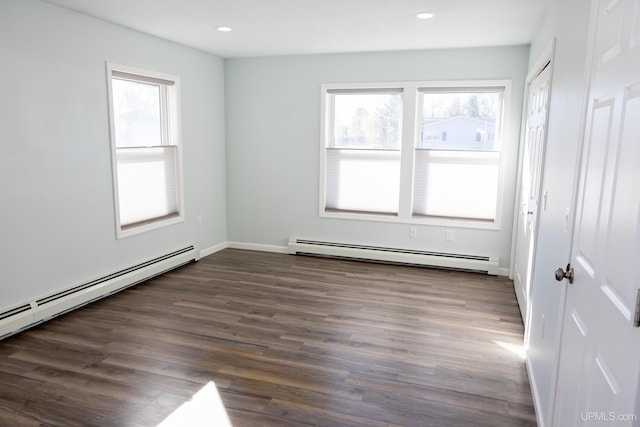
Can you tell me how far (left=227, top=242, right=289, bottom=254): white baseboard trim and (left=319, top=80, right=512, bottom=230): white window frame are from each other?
2.52 feet

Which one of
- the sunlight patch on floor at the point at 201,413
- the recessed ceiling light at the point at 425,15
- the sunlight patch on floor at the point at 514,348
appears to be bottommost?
the sunlight patch on floor at the point at 201,413

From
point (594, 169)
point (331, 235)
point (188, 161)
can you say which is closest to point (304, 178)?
point (331, 235)

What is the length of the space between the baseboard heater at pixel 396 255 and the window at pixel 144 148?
164 cm

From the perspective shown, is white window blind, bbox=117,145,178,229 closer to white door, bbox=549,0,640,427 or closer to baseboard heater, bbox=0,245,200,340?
baseboard heater, bbox=0,245,200,340

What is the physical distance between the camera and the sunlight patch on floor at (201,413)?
7.54 ft

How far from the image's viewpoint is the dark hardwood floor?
240 centimetres

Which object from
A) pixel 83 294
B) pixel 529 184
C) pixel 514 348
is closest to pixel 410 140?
pixel 529 184

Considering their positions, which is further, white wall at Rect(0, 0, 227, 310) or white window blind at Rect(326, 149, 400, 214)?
white window blind at Rect(326, 149, 400, 214)

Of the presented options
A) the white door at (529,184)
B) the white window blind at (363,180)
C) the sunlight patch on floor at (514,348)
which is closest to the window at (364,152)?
the white window blind at (363,180)

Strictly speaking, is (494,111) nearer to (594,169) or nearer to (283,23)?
(283,23)

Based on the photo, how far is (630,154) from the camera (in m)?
1.14

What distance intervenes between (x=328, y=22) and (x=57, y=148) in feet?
8.16

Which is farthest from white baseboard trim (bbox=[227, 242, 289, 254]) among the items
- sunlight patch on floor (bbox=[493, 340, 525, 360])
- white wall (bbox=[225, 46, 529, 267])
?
sunlight patch on floor (bbox=[493, 340, 525, 360])

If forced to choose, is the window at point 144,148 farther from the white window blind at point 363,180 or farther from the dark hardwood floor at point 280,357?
the white window blind at point 363,180
